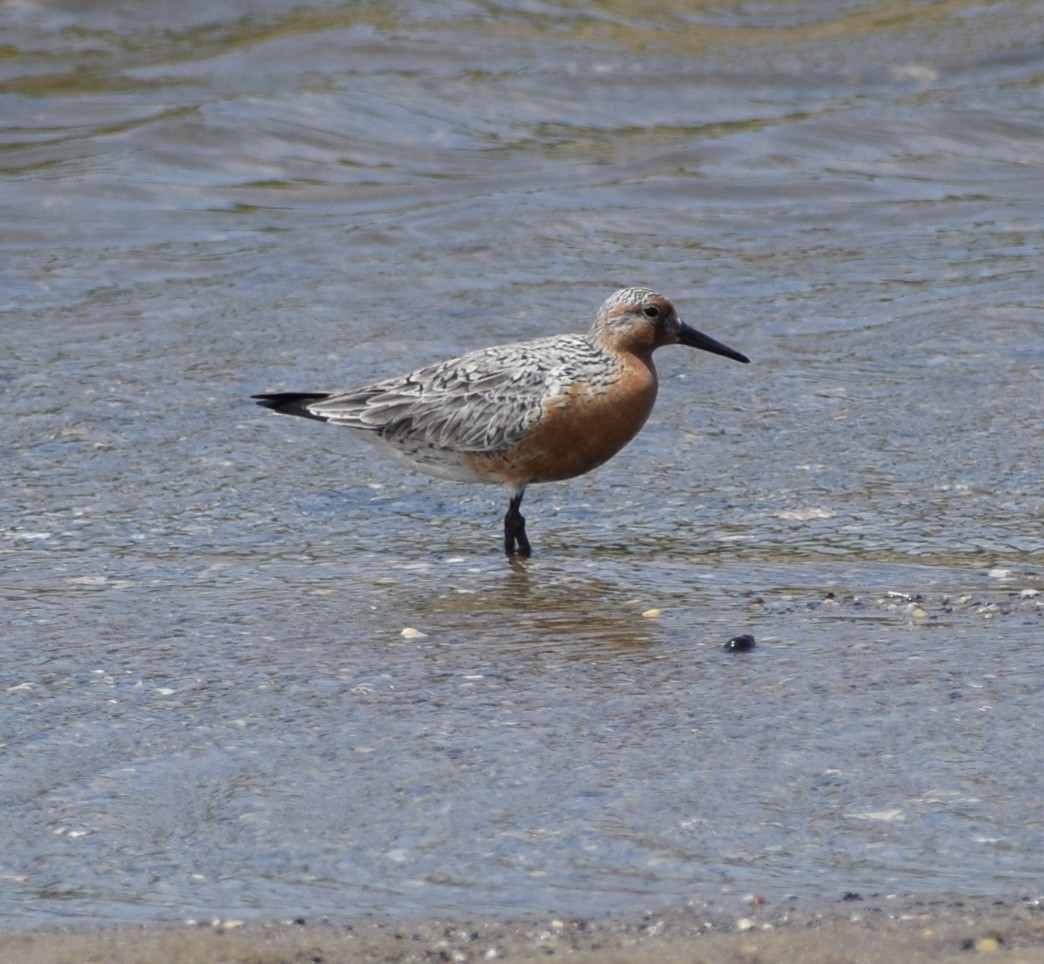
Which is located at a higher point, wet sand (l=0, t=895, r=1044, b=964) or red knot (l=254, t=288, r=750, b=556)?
red knot (l=254, t=288, r=750, b=556)

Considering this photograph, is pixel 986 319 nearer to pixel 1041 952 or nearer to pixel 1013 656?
pixel 1013 656

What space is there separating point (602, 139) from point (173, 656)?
35.1 feet

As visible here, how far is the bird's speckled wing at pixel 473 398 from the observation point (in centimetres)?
773

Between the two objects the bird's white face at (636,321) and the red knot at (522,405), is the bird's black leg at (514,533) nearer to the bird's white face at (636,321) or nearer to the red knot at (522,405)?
the red knot at (522,405)

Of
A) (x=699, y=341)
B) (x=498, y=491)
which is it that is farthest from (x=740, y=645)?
(x=498, y=491)

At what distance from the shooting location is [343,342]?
11.0 m

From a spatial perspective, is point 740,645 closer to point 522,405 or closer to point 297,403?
point 522,405

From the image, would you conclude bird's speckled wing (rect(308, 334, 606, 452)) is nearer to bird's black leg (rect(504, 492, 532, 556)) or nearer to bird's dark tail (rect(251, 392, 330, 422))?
bird's dark tail (rect(251, 392, 330, 422))

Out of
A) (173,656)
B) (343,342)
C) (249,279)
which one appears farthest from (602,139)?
(173,656)

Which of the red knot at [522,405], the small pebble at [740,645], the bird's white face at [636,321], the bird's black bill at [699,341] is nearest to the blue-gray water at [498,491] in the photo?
the small pebble at [740,645]

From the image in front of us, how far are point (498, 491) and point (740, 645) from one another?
2749 mm

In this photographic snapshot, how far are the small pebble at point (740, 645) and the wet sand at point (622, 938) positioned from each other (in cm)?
189

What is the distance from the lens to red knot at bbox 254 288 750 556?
7.67 meters

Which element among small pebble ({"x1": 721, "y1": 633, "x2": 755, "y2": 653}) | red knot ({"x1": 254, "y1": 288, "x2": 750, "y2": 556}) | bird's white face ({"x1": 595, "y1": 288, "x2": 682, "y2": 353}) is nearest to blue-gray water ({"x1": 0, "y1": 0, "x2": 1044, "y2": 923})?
small pebble ({"x1": 721, "y1": 633, "x2": 755, "y2": 653})
